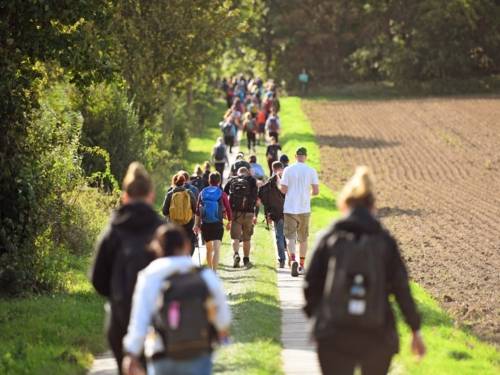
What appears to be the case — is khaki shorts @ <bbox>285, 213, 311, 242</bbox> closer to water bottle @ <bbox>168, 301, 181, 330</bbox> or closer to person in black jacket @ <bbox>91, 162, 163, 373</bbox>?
person in black jacket @ <bbox>91, 162, 163, 373</bbox>

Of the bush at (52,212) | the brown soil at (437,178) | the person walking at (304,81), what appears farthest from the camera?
the person walking at (304,81)

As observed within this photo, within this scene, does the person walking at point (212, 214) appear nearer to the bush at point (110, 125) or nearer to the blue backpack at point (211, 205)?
the blue backpack at point (211, 205)

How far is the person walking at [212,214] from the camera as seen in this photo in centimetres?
1916

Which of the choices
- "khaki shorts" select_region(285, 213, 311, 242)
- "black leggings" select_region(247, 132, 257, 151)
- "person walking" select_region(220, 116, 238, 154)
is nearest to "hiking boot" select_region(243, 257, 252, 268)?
"khaki shorts" select_region(285, 213, 311, 242)

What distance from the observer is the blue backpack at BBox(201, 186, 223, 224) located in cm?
1914

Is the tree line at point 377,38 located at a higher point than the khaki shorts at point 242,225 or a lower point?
higher

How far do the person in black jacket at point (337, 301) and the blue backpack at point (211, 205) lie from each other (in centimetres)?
1112

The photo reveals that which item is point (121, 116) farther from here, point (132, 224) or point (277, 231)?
point (132, 224)

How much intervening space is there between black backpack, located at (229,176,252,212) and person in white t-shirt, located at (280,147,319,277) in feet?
3.50

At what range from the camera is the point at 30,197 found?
1766cm

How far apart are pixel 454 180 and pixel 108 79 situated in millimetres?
22753

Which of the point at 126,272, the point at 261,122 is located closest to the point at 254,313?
the point at 126,272

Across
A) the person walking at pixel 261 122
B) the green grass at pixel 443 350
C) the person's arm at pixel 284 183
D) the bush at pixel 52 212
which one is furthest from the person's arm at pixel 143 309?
the person walking at pixel 261 122

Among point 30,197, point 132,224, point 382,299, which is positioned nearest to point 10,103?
point 30,197
